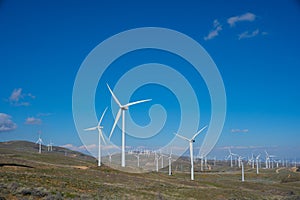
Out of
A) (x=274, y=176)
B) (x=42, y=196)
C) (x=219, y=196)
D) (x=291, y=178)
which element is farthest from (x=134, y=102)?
(x=274, y=176)

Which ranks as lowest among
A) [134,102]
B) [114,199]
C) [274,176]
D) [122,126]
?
[274,176]

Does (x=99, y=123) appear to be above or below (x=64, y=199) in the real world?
above

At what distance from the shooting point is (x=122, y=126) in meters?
66.1

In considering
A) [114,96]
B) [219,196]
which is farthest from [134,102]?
[219,196]

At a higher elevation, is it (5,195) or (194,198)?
(5,195)

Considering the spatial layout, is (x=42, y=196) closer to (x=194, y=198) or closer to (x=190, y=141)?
(x=194, y=198)

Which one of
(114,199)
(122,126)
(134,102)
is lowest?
(114,199)

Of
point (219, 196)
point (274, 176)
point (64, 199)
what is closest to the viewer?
point (64, 199)

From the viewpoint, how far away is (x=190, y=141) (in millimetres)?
86688

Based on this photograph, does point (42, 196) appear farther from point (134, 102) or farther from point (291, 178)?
point (291, 178)

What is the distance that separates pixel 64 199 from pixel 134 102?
44650 mm

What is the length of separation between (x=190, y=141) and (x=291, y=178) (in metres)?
39.5

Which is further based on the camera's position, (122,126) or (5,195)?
(122,126)

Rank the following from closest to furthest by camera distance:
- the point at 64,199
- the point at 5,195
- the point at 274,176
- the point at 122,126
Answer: the point at 5,195 → the point at 64,199 → the point at 122,126 → the point at 274,176
